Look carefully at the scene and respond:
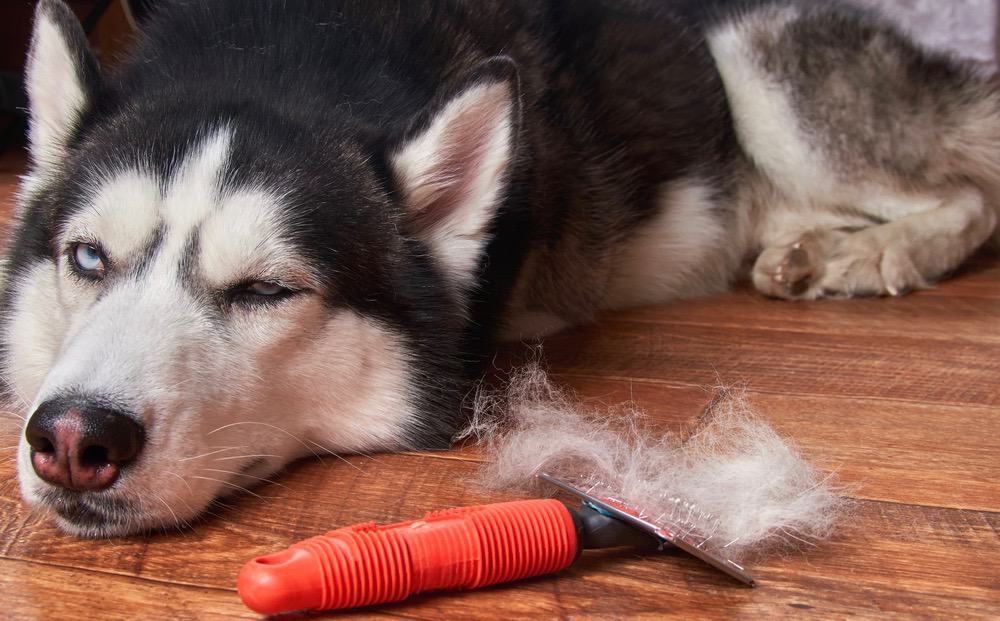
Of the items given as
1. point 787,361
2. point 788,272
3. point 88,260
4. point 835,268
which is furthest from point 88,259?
point 835,268

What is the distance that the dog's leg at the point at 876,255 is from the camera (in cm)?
275

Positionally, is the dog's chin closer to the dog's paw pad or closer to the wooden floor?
the wooden floor

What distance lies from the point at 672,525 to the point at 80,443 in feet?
2.69

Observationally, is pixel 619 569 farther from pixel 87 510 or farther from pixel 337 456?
pixel 87 510

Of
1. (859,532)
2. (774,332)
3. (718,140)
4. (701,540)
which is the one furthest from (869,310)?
(701,540)

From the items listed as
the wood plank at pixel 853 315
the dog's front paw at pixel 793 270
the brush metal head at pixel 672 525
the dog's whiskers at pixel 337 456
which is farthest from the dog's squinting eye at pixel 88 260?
the dog's front paw at pixel 793 270

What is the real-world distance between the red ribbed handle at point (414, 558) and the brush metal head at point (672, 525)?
0.06 m

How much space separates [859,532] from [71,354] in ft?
3.93

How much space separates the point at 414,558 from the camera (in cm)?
119

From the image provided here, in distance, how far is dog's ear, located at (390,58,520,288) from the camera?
5.33 feet

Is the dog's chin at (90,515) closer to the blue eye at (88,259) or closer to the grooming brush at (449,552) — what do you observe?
the grooming brush at (449,552)

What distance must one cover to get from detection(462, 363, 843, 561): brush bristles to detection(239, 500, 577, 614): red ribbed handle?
21 cm

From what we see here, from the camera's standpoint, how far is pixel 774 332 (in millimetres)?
2449

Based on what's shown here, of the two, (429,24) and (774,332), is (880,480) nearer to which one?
(774,332)
